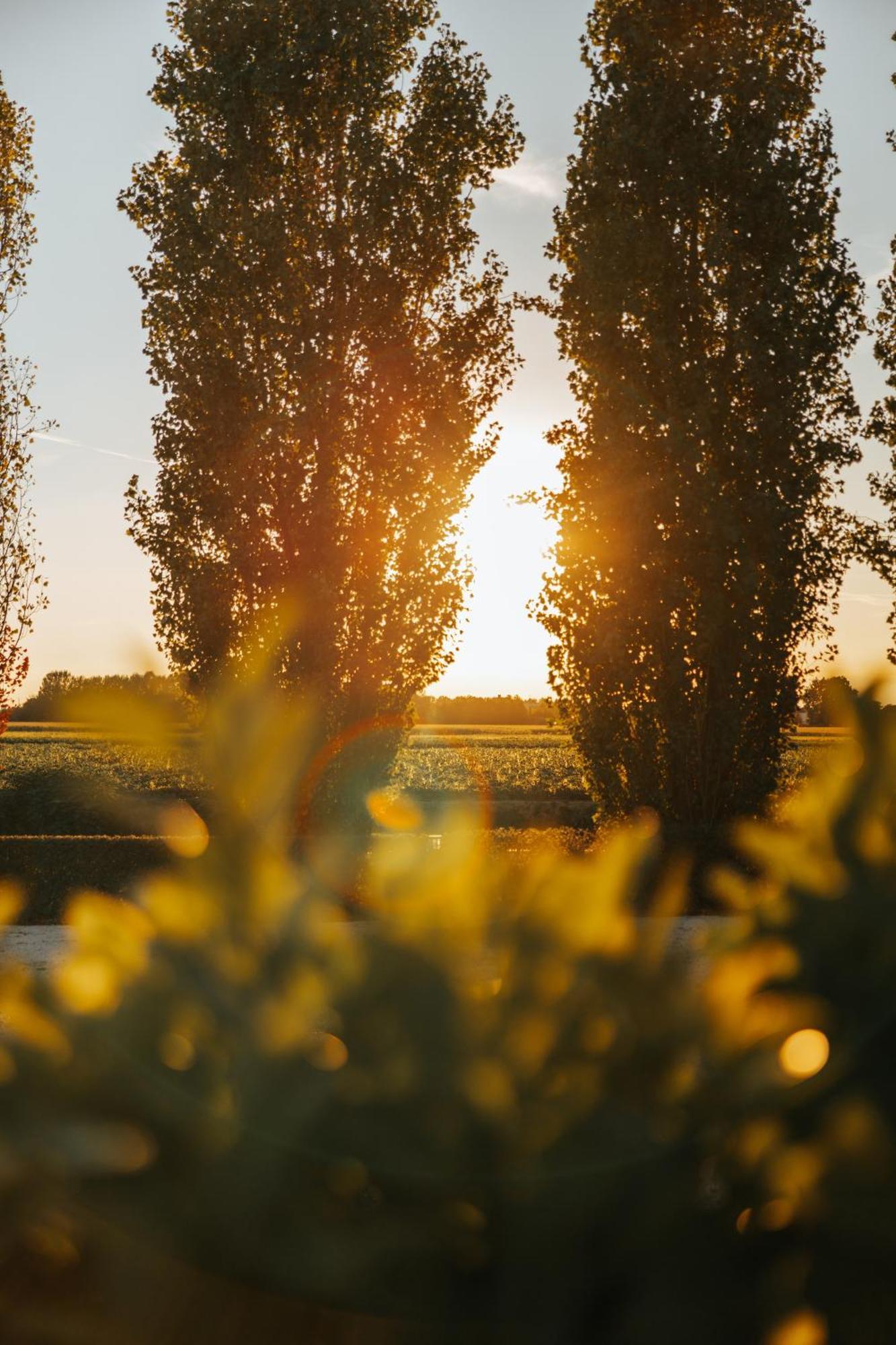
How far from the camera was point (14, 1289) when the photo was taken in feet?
5.34

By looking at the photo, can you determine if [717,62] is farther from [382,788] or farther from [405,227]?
[382,788]

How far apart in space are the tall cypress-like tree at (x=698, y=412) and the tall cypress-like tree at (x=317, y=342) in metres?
1.99

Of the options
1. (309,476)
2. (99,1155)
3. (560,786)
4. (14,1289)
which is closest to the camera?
(99,1155)

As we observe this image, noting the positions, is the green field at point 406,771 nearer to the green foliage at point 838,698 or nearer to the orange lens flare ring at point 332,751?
the orange lens flare ring at point 332,751

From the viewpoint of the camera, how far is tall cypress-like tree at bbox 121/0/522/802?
1559 cm

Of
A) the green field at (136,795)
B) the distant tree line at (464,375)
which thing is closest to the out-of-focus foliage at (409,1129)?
the green field at (136,795)

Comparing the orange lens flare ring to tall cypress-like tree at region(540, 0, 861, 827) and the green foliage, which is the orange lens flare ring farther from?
the green foliage

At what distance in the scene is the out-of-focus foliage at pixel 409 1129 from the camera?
1455mm

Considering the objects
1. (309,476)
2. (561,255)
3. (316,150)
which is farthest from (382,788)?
(316,150)

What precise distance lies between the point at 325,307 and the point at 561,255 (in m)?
3.38

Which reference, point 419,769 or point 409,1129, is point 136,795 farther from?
point 409,1129

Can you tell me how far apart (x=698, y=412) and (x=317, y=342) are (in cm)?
535

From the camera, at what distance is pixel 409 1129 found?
4.80 feet

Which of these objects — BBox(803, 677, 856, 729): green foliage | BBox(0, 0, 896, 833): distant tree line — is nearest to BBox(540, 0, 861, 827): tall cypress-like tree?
BBox(0, 0, 896, 833): distant tree line
